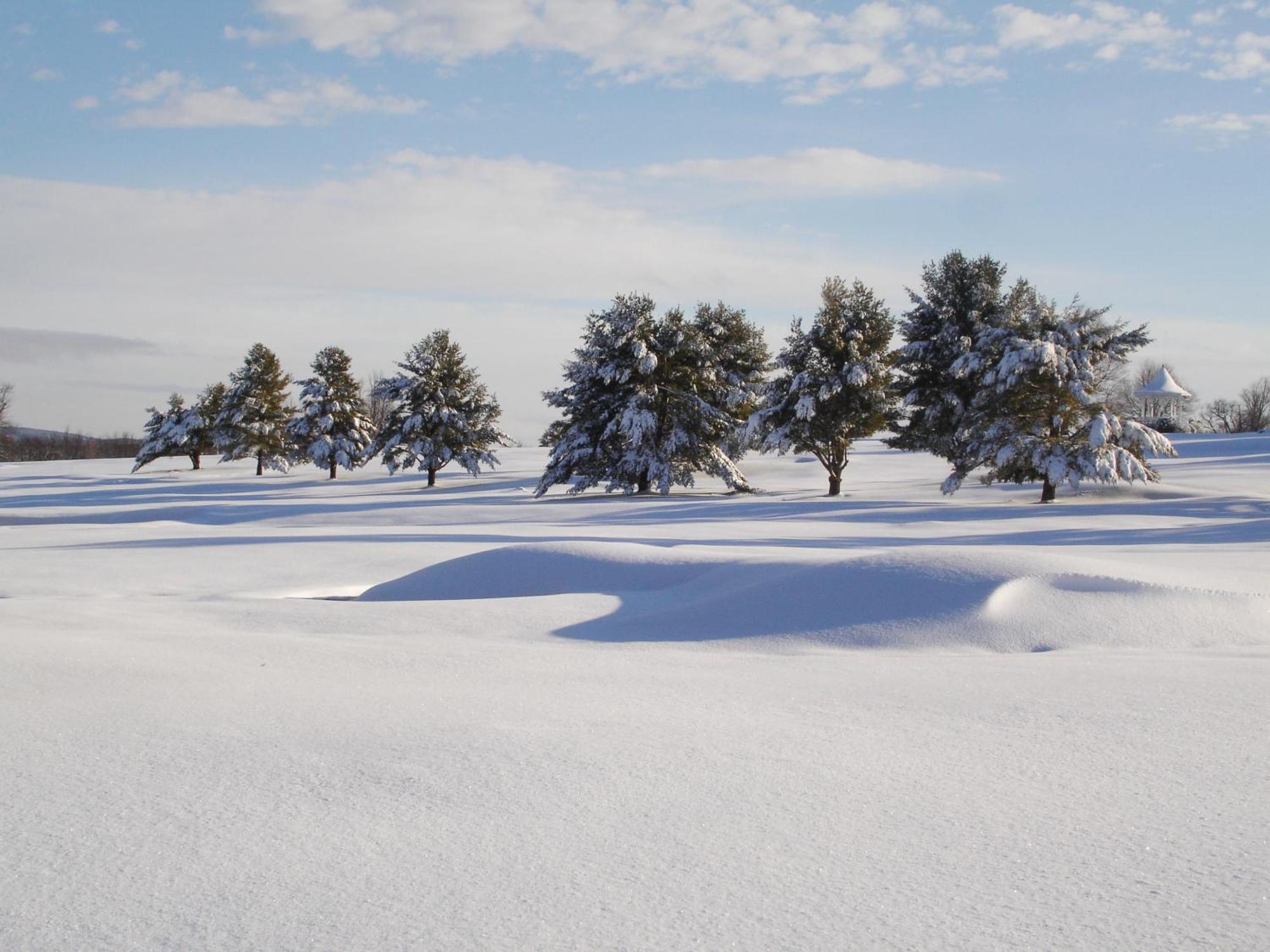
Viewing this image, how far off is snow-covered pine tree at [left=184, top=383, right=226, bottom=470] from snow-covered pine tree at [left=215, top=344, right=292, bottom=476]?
4729mm

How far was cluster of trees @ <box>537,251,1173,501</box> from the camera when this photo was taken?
83.3 ft

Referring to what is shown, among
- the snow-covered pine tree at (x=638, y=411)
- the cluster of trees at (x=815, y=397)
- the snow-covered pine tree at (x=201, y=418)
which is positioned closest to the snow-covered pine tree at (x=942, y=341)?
the cluster of trees at (x=815, y=397)

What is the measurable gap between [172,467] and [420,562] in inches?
2029

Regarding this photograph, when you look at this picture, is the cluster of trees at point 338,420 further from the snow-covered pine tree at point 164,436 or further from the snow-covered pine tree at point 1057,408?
the snow-covered pine tree at point 1057,408

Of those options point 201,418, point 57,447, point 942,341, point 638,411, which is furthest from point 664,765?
point 57,447

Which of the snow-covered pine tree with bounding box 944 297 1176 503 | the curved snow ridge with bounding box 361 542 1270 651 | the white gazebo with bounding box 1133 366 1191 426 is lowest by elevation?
the curved snow ridge with bounding box 361 542 1270 651

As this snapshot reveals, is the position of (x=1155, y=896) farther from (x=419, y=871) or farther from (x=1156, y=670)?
(x=1156, y=670)

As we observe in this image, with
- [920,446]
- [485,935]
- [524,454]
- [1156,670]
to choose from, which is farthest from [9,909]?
[524,454]

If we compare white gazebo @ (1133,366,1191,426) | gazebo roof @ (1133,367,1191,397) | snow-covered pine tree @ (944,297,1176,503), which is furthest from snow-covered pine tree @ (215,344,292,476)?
gazebo roof @ (1133,367,1191,397)

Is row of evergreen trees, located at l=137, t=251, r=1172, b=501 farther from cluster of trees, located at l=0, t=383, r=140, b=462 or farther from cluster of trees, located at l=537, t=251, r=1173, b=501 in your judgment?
cluster of trees, located at l=0, t=383, r=140, b=462

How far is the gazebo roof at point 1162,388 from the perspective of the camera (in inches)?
2438

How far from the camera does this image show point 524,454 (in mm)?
61562

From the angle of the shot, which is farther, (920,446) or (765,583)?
(920,446)

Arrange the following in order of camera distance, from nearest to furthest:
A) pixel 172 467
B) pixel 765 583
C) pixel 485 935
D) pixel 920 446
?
pixel 485 935, pixel 765 583, pixel 920 446, pixel 172 467
